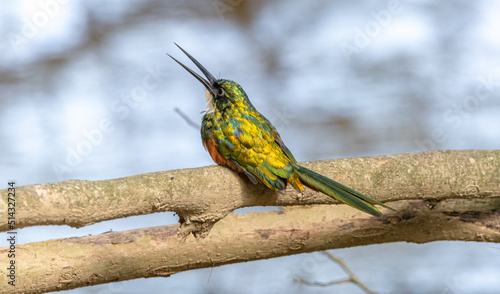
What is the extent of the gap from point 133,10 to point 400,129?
9.25 feet

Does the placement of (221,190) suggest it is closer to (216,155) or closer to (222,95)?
(216,155)

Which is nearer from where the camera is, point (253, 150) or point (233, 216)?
point (253, 150)

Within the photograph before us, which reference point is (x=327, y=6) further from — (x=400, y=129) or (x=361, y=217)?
(x=361, y=217)

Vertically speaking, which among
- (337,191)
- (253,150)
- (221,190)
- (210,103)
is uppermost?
(210,103)

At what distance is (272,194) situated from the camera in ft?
9.10

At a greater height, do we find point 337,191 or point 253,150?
point 253,150

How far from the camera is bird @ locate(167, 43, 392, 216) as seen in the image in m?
2.57

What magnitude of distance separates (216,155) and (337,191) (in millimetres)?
629

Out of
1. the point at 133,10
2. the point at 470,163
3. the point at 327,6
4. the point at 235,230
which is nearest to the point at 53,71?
the point at 133,10

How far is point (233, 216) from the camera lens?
2902mm

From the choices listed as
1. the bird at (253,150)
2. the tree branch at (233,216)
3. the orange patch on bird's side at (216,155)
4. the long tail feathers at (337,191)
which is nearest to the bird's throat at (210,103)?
the bird at (253,150)

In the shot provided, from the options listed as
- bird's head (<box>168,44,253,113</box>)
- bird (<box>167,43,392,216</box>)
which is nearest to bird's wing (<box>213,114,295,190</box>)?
bird (<box>167,43,392,216</box>)

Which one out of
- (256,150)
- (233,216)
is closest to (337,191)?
(256,150)

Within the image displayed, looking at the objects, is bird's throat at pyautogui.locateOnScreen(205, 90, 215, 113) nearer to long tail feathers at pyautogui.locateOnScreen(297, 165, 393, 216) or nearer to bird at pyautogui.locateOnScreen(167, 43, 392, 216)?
bird at pyautogui.locateOnScreen(167, 43, 392, 216)
